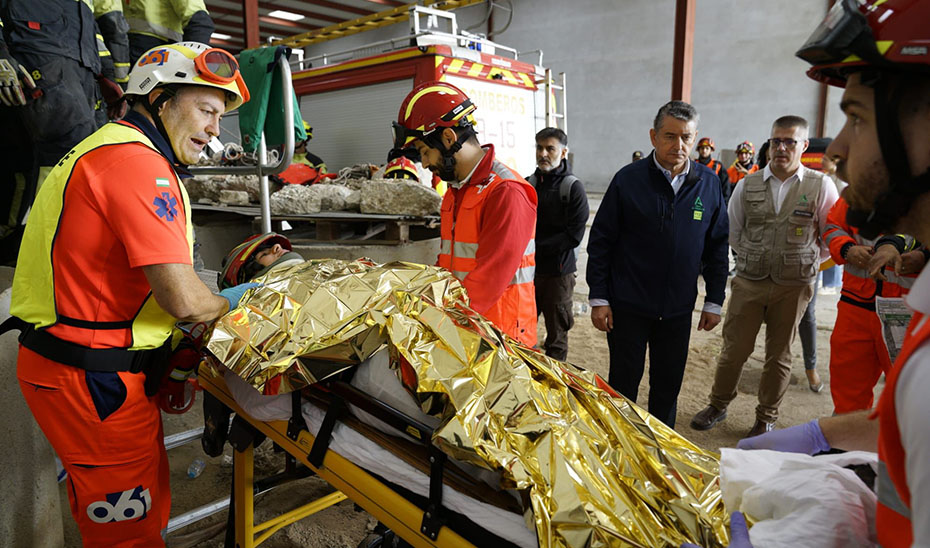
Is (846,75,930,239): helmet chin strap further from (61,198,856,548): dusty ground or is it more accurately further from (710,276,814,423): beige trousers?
(710,276,814,423): beige trousers

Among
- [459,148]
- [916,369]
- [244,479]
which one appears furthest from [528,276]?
[916,369]

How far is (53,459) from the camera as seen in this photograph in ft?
6.81

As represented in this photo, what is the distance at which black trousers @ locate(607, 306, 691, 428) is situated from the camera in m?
2.85

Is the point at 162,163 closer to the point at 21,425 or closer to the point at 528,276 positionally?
the point at 21,425

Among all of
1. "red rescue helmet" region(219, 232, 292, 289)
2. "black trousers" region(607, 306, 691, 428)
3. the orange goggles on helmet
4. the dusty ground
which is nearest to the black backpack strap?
"black trousers" region(607, 306, 691, 428)

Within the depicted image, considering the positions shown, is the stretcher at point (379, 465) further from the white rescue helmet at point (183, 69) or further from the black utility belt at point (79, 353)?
the white rescue helmet at point (183, 69)

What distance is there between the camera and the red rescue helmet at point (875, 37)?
746 mm

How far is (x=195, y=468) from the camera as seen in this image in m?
2.96

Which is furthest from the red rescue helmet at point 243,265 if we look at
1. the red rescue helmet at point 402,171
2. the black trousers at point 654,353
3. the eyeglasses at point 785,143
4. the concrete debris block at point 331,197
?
the red rescue helmet at point 402,171

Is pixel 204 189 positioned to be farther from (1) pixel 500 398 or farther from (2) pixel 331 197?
(1) pixel 500 398

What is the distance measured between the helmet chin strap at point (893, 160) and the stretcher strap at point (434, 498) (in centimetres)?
98

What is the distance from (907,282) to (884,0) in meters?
2.26

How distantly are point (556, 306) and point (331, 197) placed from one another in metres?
2.19

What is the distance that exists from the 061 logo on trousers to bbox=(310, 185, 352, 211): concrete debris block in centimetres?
334
